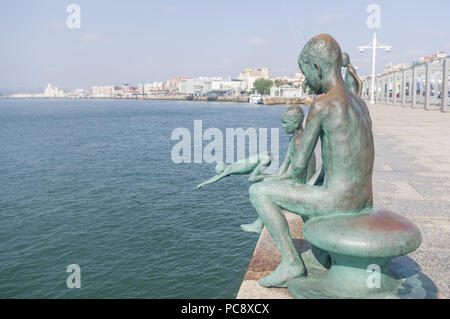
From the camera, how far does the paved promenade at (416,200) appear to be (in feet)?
13.0

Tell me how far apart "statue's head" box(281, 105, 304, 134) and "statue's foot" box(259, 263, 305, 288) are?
4.24 ft

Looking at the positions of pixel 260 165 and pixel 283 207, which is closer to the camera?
pixel 283 207

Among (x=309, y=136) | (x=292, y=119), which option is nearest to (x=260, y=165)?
(x=292, y=119)

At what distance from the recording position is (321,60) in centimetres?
335

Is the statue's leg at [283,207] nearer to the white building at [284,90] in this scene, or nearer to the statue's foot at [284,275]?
the statue's foot at [284,275]

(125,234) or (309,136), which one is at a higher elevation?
(309,136)

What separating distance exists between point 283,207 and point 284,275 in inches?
22.9

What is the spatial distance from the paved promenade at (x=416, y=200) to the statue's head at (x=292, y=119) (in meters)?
1.26

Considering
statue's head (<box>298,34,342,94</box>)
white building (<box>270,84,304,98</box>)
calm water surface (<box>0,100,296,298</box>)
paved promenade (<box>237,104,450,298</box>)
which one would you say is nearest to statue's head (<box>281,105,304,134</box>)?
statue's head (<box>298,34,342,94</box>)

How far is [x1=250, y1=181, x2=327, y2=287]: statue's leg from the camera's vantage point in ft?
10.8

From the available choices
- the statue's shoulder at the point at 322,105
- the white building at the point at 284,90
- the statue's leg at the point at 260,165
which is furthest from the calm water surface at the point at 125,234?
the white building at the point at 284,90

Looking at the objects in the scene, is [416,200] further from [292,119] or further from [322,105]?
[322,105]

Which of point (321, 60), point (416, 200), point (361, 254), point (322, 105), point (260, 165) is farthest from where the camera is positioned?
point (416, 200)
